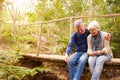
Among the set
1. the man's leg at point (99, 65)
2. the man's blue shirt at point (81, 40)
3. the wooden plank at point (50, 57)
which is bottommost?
the wooden plank at point (50, 57)

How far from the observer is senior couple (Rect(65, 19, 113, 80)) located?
5.42m

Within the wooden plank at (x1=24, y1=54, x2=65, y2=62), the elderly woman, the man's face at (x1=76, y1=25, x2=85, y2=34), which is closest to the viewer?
the elderly woman

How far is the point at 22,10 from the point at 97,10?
761cm

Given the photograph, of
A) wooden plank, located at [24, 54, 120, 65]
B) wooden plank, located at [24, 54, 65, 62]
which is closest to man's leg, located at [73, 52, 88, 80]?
wooden plank, located at [24, 54, 120, 65]

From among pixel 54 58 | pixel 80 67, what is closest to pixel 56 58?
pixel 54 58

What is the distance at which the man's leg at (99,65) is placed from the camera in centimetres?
526

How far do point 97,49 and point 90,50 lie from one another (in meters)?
0.16

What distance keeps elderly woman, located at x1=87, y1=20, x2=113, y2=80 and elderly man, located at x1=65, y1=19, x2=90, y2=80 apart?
271 millimetres

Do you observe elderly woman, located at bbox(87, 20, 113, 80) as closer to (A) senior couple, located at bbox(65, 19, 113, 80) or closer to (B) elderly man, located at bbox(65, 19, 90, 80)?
(A) senior couple, located at bbox(65, 19, 113, 80)

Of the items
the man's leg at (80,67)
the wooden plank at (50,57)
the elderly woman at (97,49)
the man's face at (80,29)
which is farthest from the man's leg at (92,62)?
the wooden plank at (50,57)

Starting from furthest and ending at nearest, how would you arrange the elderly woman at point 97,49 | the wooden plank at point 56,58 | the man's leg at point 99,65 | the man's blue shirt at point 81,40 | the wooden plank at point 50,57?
the wooden plank at point 50,57, the man's blue shirt at point 81,40, the wooden plank at point 56,58, the elderly woman at point 97,49, the man's leg at point 99,65

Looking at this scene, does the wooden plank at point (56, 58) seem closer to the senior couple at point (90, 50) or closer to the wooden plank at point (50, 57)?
the wooden plank at point (50, 57)

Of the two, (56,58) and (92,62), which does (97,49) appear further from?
(56,58)

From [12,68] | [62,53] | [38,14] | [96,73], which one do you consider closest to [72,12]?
[38,14]
